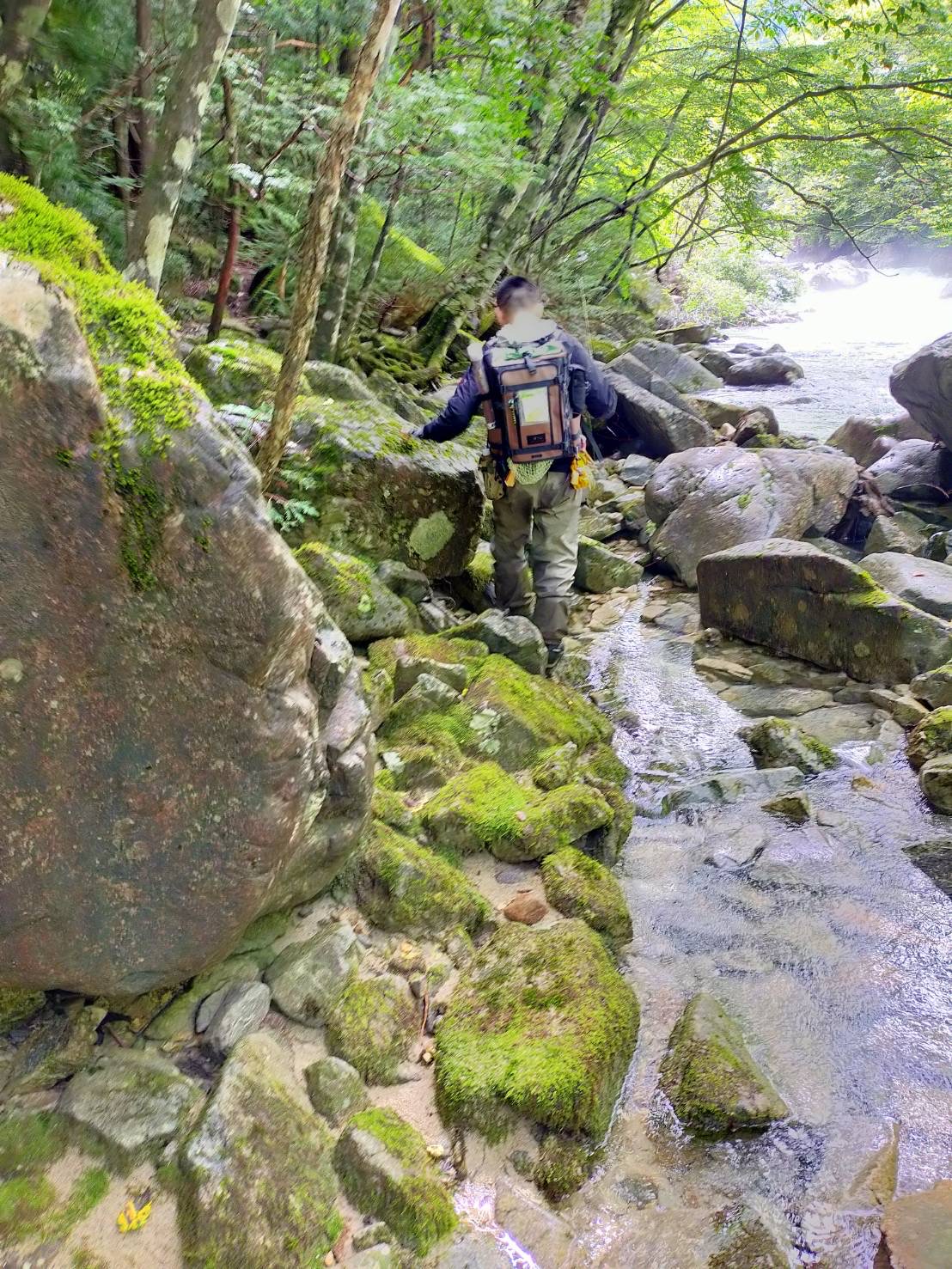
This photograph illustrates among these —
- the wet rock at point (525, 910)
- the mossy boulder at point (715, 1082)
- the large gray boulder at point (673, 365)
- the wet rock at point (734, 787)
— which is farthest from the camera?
the large gray boulder at point (673, 365)

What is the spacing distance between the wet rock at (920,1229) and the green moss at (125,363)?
3.28 meters

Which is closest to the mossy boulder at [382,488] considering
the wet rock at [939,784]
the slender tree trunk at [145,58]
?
the slender tree trunk at [145,58]

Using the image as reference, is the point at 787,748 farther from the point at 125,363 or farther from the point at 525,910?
the point at 125,363

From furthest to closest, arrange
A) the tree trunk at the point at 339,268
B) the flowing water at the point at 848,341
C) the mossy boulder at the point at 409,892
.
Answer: the flowing water at the point at 848,341
the tree trunk at the point at 339,268
the mossy boulder at the point at 409,892

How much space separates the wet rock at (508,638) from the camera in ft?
20.7

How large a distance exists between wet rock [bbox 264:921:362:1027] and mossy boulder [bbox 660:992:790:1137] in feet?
4.59

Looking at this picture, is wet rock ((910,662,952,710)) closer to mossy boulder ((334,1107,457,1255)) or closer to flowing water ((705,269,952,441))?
mossy boulder ((334,1107,457,1255))

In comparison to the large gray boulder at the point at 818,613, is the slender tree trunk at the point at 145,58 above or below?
above

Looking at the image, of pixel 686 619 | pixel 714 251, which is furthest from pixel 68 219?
pixel 714 251

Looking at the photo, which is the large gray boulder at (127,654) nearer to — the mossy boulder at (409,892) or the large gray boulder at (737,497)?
the mossy boulder at (409,892)

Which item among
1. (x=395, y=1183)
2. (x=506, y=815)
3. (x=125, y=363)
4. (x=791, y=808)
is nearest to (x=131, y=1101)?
(x=395, y=1183)

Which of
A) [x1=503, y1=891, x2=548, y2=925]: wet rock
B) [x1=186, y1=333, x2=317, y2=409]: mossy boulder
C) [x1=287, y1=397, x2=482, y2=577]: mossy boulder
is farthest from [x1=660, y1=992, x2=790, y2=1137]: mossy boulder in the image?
[x1=186, y1=333, x2=317, y2=409]: mossy boulder

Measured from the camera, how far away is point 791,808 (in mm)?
5277

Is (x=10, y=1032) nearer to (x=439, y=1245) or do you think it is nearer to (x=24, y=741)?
(x=24, y=741)
